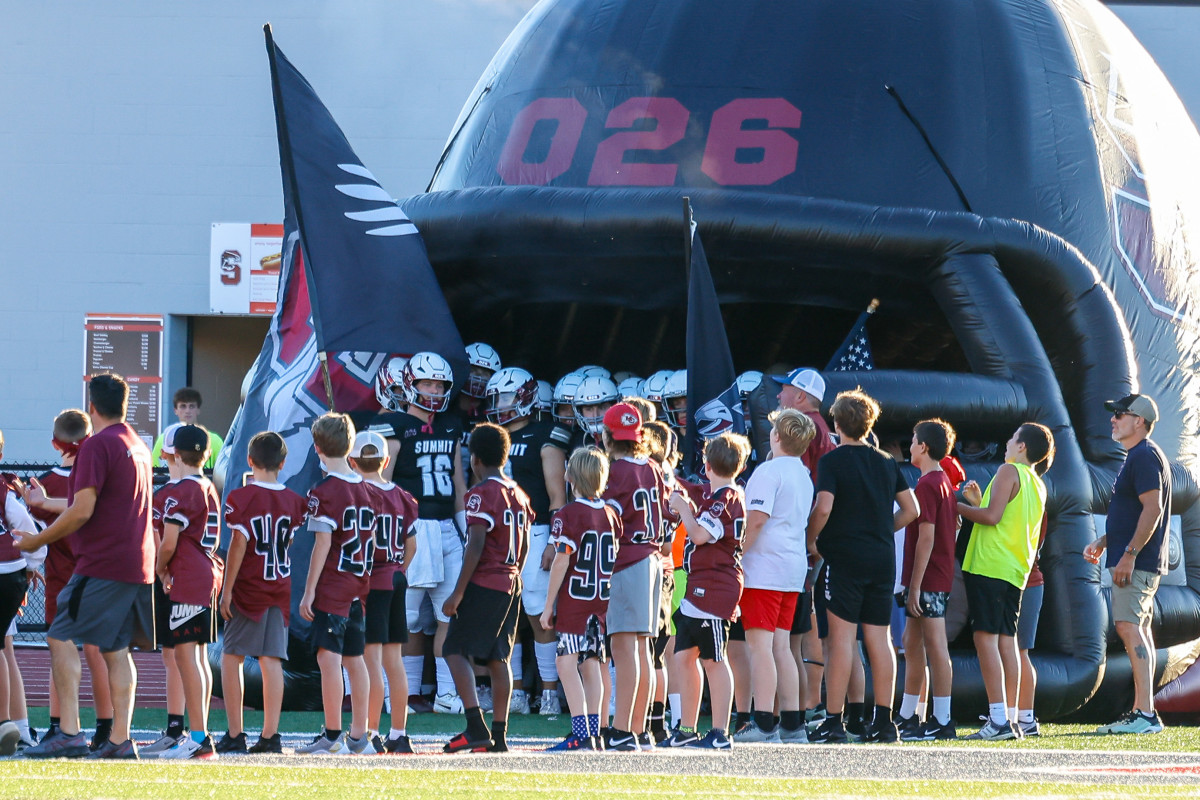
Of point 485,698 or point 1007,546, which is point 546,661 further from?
point 1007,546

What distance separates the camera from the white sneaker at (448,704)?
23.1 feet

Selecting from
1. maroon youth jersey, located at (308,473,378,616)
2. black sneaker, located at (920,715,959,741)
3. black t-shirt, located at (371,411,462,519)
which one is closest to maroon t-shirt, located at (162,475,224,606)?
maroon youth jersey, located at (308,473,378,616)

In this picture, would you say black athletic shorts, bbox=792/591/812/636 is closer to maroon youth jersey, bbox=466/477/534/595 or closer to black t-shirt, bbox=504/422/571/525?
maroon youth jersey, bbox=466/477/534/595

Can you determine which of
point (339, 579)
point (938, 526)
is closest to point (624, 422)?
point (339, 579)

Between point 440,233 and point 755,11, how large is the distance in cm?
222

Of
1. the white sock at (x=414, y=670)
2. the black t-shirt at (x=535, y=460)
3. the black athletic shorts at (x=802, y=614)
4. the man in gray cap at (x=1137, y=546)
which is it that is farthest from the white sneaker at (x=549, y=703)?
the man in gray cap at (x=1137, y=546)

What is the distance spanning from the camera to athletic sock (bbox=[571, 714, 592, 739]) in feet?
18.1

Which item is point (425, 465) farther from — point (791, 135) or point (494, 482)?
point (791, 135)

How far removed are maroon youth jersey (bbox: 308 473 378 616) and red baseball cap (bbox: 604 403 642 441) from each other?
0.91 meters

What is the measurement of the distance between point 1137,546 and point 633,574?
Result: 7.56ft

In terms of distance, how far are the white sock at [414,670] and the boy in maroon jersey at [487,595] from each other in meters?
1.66

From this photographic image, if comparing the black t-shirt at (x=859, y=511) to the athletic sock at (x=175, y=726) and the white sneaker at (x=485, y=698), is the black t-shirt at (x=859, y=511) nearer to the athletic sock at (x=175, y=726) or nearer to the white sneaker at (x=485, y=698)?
the white sneaker at (x=485, y=698)

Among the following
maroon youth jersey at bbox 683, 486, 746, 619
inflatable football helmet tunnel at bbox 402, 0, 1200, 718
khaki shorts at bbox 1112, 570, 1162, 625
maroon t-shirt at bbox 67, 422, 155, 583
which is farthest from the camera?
inflatable football helmet tunnel at bbox 402, 0, 1200, 718

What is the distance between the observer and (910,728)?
6.26 meters
